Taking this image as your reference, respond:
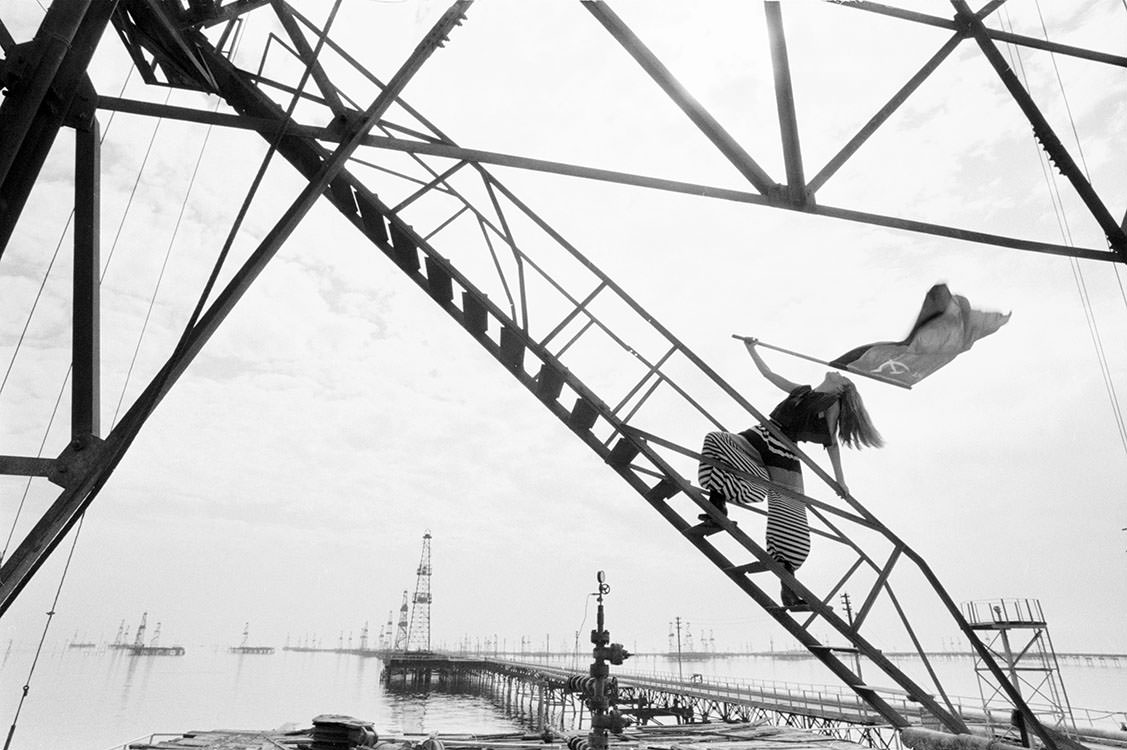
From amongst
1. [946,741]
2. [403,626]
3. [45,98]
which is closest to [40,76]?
[45,98]

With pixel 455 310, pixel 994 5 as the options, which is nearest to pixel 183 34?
pixel 455 310

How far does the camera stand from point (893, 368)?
6602 millimetres

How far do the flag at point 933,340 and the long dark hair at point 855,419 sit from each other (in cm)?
28

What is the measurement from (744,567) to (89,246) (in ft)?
20.6

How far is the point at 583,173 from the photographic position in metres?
4.91

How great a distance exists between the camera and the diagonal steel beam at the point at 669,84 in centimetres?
456

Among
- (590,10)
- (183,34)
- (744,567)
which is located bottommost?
(744,567)

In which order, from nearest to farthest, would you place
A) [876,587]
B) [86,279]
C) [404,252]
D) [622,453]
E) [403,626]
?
[86,279]
[876,587]
[622,453]
[404,252]
[403,626]

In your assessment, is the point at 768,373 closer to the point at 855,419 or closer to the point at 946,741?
the point at 855,419

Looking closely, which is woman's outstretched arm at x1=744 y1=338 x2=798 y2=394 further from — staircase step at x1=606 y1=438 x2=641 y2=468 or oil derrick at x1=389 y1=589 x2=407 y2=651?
oil derrick at x1=389 y1=589 x2=407 y2=651

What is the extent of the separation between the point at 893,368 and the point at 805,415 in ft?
3.21

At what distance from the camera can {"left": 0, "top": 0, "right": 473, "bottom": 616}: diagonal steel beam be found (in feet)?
11.6

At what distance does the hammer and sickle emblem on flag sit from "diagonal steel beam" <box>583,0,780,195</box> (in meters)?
2.96

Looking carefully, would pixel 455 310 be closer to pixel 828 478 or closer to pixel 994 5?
pixel 828 478
